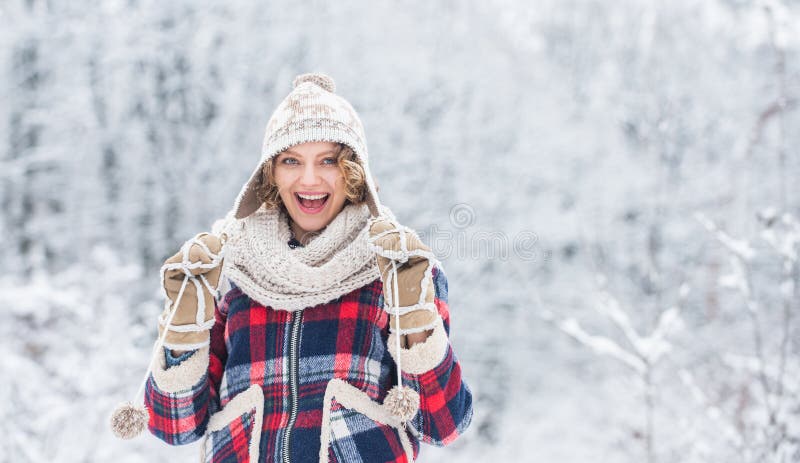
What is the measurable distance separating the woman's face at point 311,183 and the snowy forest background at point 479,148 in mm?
7153

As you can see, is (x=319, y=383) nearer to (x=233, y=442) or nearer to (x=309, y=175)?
(x=233, y=442)

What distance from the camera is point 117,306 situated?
6.52 metres

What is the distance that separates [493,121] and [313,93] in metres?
9.81

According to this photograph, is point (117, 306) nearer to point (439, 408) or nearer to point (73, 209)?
point (73, 209)

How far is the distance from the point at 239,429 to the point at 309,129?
677 mm

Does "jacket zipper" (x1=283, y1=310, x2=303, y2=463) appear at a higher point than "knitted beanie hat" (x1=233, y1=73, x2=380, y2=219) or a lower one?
lower

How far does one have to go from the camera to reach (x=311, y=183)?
134cm

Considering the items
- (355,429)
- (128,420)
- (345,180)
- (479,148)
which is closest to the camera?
(128,420)

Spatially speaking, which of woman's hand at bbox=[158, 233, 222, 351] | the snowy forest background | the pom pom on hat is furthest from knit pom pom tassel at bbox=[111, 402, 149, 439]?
the snowy forest background

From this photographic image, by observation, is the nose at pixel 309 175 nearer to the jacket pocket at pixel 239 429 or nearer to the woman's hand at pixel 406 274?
the woman's hand at pixel 406 274

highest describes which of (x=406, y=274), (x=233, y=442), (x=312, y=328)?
(x=406, y=274)

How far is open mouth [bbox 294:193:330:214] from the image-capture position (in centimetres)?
138

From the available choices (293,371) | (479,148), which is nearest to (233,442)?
(293,371)

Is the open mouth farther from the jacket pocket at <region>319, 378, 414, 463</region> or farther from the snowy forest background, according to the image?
the snowy forest background
